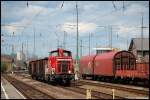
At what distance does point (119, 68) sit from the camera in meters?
44.6

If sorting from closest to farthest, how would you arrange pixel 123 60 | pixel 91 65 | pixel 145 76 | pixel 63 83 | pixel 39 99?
pixel 39 99, pixel 145 76, pixel 63 83, pixel 123 60, pixel 91 65

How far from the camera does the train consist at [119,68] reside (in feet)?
126

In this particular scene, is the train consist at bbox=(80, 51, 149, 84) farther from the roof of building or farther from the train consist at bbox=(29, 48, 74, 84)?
the roof of building

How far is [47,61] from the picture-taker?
41938mm

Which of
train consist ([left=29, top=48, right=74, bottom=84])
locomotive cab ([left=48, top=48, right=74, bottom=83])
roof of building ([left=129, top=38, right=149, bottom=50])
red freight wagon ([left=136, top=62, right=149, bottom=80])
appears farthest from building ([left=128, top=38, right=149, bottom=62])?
red freight wagon ([left=136, top=62, right=149, bottom=80])

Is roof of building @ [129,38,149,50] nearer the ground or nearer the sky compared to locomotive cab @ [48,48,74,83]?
nearer the sky

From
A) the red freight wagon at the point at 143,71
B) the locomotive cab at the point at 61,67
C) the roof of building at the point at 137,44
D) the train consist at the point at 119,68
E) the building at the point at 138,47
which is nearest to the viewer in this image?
the red freight wagon at the point at 143,71

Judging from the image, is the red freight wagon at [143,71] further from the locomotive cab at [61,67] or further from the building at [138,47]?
the building at [138,47]

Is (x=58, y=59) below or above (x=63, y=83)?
above

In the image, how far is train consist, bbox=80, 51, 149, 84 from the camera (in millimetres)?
38409

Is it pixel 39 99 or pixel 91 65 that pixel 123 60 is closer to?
pixel 91 65

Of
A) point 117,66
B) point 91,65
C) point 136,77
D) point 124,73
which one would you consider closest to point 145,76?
point 136,77

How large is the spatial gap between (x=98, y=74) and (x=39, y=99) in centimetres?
2616

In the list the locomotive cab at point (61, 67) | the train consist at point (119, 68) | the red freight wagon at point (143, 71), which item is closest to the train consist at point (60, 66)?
the locomotive cab at point (61, 67)
